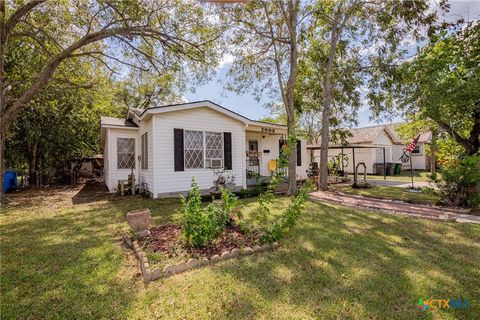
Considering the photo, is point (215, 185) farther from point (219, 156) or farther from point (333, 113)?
point (333, 113)

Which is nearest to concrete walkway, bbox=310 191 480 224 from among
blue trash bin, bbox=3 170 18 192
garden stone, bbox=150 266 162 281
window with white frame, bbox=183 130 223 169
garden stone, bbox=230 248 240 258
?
window with white frame, bbox=183 130 223 169

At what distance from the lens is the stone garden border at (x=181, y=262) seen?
10.1 feet

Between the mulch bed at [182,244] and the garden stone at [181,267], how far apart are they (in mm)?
323

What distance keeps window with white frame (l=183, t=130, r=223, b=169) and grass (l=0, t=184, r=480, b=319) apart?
14.7 feet

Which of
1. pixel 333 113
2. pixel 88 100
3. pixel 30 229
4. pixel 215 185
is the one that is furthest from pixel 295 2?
pixel 88 100

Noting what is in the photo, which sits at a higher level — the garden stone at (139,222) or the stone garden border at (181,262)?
the garden stone at (139,222)

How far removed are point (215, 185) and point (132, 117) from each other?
6114 millimetres

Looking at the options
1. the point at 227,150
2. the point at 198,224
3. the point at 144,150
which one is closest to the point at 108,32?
the point at 144,150

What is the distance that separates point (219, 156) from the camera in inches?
392

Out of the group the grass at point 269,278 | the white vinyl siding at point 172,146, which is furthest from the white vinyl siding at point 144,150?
the grass at point 269,278

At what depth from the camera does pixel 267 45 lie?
Result: 10492mm

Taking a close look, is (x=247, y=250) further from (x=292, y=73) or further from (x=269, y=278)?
(x=292, y=73)

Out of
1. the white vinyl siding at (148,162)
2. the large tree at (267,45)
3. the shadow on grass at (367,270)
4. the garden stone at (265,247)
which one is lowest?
the shadow on grass at (367,270)

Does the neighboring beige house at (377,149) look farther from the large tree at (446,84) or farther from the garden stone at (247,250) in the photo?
the garden stone at (247,250)
